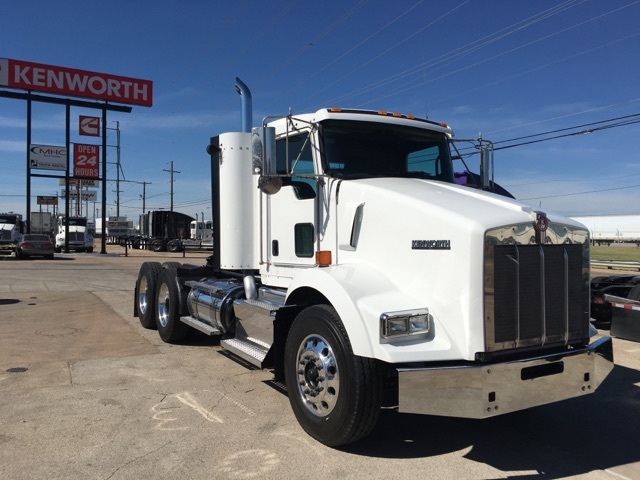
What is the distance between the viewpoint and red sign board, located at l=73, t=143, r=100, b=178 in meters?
35.3

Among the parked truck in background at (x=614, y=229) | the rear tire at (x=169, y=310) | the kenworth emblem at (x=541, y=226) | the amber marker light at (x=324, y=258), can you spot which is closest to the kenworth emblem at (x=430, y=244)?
the kenworth emblem at (x=541, y=226)

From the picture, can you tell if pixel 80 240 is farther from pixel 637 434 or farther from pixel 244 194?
pixel 637 434

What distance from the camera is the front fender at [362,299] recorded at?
11.7 feet

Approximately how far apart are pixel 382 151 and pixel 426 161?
52cm

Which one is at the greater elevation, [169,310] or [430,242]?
[430,242]

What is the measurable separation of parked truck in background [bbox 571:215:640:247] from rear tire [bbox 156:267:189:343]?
95.2 meters

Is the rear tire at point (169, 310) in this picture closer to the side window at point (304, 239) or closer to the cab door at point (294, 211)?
the cab door at point (294, 211)

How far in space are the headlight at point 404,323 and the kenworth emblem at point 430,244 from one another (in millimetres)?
462

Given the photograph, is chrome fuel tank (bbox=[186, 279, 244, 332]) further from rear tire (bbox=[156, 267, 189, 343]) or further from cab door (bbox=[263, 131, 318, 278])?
cab door (bbox=[263, 131, 318, 278])

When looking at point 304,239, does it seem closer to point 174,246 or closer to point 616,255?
point 174,246

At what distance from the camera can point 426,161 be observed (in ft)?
17.5

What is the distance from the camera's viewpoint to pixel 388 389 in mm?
3992

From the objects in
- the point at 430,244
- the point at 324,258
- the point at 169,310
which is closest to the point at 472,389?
the point at 430,244

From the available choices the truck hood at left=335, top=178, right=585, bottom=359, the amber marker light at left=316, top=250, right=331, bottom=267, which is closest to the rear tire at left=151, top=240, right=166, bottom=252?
the amber marker light at left=316, top=250, right=331, bottom=267
